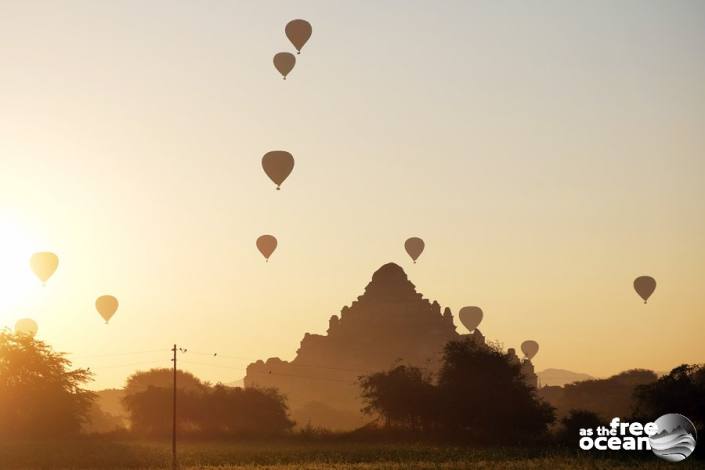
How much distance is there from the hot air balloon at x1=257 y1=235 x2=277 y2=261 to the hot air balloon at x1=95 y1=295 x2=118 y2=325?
2192 cm

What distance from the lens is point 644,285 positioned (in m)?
148

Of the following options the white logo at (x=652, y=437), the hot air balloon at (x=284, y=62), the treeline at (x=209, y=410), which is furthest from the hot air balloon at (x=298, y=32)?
the treeline at (x=209, y=410)

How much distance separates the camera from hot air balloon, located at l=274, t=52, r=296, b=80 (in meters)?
99.8

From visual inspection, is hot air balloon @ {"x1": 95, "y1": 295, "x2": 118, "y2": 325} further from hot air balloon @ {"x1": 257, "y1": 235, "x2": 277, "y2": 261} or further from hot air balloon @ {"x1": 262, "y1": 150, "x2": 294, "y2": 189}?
hot air balloon @ {"x1": 262, "y1": 150, "x2": 294, "y2": 189}

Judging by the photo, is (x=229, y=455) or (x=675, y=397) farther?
(x=675, y=397)

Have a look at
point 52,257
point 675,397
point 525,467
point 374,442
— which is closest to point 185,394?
point 52,257

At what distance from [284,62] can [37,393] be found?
164 ft

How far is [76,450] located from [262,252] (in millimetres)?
28969

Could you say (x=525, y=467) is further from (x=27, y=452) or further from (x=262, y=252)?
(x=262, y=252)

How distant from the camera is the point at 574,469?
237ft

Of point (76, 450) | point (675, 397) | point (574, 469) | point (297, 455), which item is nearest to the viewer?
point (574, 469)

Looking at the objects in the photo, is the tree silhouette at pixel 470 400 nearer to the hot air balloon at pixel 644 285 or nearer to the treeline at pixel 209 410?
the treeline at pixel 209 410

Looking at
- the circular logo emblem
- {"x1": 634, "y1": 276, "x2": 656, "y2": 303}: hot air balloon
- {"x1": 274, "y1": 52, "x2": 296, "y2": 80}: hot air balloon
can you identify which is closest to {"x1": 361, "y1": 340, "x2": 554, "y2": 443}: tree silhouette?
the circular logo emblem

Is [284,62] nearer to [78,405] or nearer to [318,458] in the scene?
[318,458]
